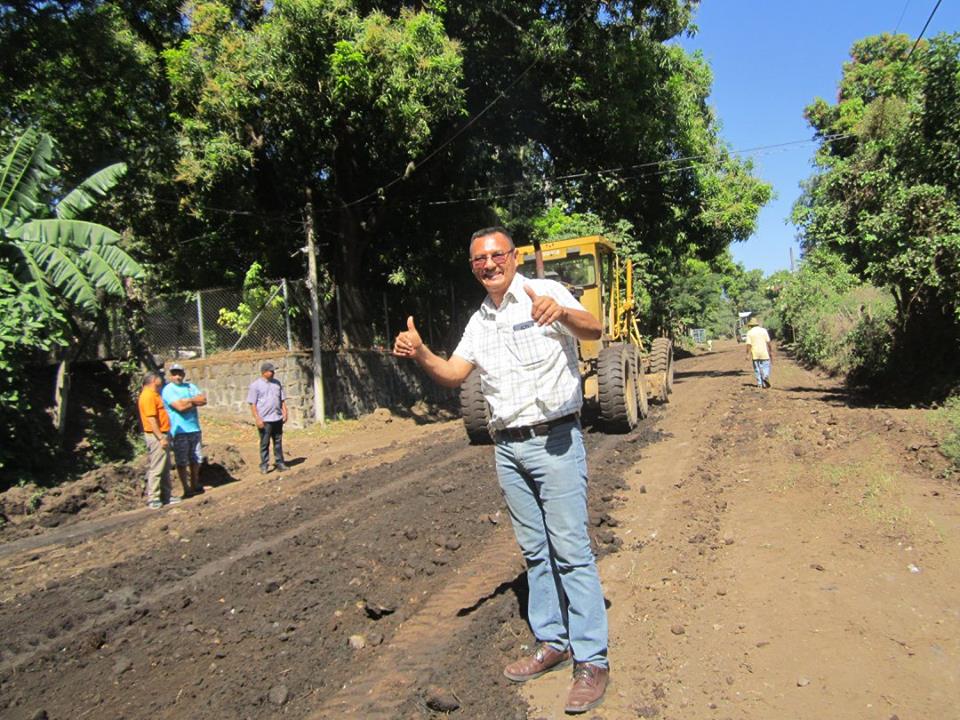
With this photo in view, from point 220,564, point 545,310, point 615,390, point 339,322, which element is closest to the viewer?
point 545,310

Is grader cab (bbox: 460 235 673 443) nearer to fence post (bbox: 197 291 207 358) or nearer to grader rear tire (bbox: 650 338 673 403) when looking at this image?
grader rear tire (bbox: 650 338 673 403)

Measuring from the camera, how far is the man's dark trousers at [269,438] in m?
11.0

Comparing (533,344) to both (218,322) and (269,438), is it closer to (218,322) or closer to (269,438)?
(269,438)

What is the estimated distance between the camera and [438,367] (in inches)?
141

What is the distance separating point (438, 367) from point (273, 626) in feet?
7.21

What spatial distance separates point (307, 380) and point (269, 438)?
498cm

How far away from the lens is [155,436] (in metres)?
9.08

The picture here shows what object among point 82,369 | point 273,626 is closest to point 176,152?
point 82,369

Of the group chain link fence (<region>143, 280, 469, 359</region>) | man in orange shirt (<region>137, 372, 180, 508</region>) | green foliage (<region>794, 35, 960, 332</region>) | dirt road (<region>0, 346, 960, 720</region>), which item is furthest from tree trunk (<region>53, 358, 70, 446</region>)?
green foliage (<region>794, 35, 960, 332</region>)

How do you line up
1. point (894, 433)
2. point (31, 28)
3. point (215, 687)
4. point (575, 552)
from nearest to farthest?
point (575, 552), point (215, 687), point (894, 433), point (31, 28)

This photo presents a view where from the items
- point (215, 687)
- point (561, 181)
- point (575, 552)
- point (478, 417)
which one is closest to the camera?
point (575, 552)

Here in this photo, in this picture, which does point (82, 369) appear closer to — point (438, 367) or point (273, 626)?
point (273, 626)

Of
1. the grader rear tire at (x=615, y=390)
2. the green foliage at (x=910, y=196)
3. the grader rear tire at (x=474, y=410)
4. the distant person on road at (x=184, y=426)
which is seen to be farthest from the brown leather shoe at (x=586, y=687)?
the green foliage at (x=910, y=196)

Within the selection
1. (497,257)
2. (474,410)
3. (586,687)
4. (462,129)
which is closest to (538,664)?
(586,687)
